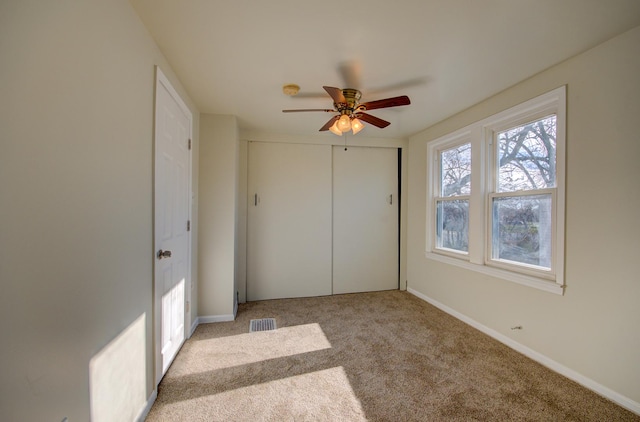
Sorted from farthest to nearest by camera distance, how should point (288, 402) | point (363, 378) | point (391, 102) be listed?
1. point (391, 102)
2. point (363, 378)
3. point (288, 402)

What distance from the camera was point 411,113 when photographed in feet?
10.3

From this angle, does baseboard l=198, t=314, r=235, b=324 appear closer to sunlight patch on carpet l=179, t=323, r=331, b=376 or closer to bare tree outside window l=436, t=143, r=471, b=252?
sunlight patch on carpet l=179, t=323, r=331, b=376

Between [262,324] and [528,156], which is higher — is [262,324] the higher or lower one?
the lower one

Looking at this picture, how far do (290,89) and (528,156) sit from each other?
7.28ft

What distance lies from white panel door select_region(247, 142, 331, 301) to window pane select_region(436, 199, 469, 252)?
60.4 inches

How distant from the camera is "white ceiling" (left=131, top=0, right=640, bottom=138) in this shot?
1.52 m

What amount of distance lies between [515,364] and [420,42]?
2.59 meters

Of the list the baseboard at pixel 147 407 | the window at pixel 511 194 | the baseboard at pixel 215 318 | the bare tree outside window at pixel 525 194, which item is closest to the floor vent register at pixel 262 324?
the baseboard at pixel 215 318

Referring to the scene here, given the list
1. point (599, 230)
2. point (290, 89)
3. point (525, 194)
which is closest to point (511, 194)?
point (525, 194)

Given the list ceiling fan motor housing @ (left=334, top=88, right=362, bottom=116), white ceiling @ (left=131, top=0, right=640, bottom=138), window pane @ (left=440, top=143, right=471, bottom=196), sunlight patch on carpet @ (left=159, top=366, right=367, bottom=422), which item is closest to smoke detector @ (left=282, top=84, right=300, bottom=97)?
white ceiling @ (left=131, top=0, right=640, bottom=138)

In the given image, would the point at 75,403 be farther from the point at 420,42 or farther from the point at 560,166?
the point at 560,166

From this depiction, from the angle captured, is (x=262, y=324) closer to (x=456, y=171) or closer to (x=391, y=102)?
(x=391, y=102)

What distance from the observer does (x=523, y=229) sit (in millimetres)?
2488

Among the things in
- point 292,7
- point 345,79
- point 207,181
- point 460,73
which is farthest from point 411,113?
point 207,181
